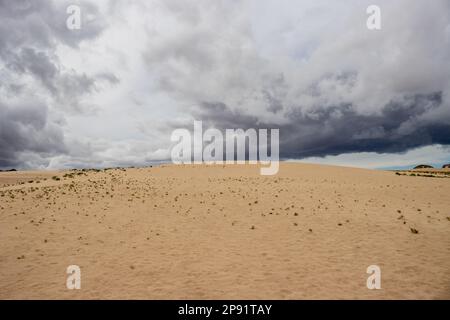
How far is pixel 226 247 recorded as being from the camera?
15047 millimetres

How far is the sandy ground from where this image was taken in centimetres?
1038

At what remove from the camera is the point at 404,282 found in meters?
10.5

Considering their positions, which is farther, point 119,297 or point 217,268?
point 217,268

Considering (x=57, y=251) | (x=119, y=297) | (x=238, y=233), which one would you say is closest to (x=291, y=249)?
(x=238, y=233)

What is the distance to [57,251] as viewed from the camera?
15055 millimetres

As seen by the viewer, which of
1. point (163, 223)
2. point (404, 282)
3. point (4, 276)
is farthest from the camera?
point (163, 223)

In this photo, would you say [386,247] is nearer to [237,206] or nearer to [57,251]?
[237,206]

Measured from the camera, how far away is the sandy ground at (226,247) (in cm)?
1038
